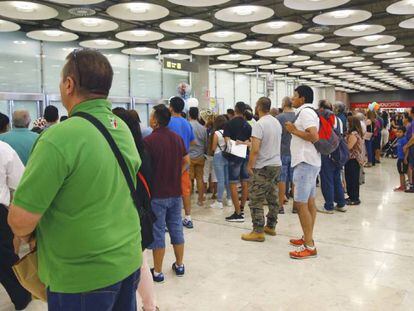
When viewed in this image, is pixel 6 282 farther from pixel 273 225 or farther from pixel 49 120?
pixel 273 225

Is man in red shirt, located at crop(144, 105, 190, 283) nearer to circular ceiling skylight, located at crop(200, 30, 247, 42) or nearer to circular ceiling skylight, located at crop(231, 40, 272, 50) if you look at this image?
circular ceiling skylight, located at crop(200, 30, 247, 42)

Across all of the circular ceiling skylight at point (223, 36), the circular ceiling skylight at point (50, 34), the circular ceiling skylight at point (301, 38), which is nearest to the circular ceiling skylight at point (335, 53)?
the circular ceiling skylight at point (301, 38)

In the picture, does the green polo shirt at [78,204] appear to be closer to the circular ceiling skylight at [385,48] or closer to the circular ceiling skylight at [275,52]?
the circular ceiling skylight at [275,52]

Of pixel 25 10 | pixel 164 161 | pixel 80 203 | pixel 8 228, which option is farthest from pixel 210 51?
pixel 80 203

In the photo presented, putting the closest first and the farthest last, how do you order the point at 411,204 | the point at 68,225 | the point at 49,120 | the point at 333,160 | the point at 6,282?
the point at 68,225, the point at 6,282, the point at 49,120, the point at 333,160, the point at 411,204

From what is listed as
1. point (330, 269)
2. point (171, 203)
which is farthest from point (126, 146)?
point (330, 269)

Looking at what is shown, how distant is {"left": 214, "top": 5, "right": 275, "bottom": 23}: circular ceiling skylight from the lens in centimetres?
719

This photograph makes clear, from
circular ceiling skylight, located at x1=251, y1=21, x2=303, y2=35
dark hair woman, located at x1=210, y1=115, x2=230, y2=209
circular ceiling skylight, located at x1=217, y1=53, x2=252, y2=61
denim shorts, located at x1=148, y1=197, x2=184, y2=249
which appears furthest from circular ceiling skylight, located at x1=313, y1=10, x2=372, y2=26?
denim shorts, located at x1=148, y1=197, x2=184, y2=249

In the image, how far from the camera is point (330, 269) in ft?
11.2

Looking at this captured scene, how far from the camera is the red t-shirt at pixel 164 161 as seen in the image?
301cm

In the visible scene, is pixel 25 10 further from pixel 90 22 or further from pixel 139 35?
pixel 139 35

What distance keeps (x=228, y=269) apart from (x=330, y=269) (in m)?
0.91

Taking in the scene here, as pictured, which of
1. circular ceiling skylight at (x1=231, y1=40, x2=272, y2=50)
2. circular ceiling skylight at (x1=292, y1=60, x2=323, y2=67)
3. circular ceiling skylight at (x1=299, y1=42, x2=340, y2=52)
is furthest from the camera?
circular ceiling skylight at (x1=292, y1=60, x2=323, y2=67)

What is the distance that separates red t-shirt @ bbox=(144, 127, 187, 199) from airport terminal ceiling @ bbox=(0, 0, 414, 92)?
3.90m
